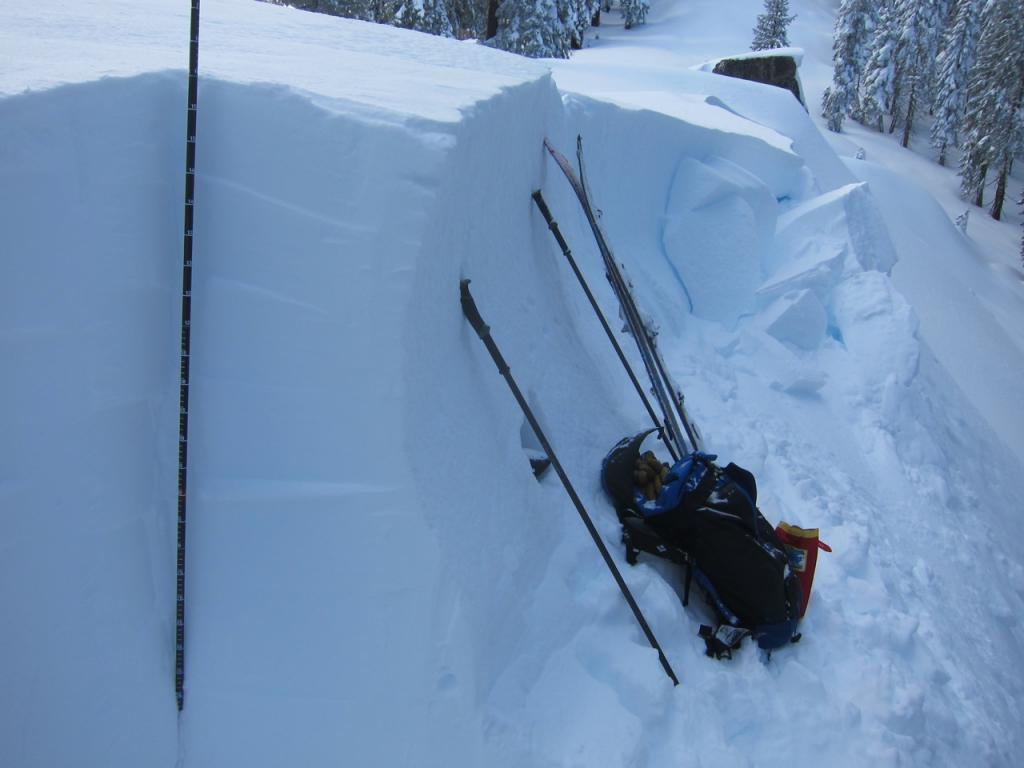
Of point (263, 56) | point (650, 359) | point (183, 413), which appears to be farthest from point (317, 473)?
point (650, 359)

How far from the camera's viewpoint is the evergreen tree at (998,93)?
75.7ft

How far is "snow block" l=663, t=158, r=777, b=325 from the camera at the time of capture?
657cm

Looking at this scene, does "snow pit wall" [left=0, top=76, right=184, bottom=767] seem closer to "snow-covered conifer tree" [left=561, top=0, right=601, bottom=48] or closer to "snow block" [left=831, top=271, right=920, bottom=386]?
"snow block" [left=831, top=271, right=920, bottom=386]

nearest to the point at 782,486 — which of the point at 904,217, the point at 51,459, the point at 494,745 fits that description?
the point at 494,745

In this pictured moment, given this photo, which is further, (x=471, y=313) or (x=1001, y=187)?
(x=1001, y=187)

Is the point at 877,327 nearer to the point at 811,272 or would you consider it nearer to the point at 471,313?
the point at 811,272

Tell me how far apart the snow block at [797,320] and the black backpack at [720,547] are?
3.58m

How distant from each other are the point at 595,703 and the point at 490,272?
5.55ft

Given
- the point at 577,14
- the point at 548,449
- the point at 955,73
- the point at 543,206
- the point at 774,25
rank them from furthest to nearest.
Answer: the point at 774,25
the point at 955,73
the point at 577,14
the point at 543,206
the point at 548,449

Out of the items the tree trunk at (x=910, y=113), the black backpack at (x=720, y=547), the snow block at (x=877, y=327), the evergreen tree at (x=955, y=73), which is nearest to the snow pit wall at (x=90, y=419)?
the black backpack at (x=720, y=547)

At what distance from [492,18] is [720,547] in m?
17.3

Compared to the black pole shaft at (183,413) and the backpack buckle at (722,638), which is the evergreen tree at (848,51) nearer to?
the backpack buckle at (722,638)

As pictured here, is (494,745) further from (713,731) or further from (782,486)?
(782,486)

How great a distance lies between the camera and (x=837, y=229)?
7.45m
